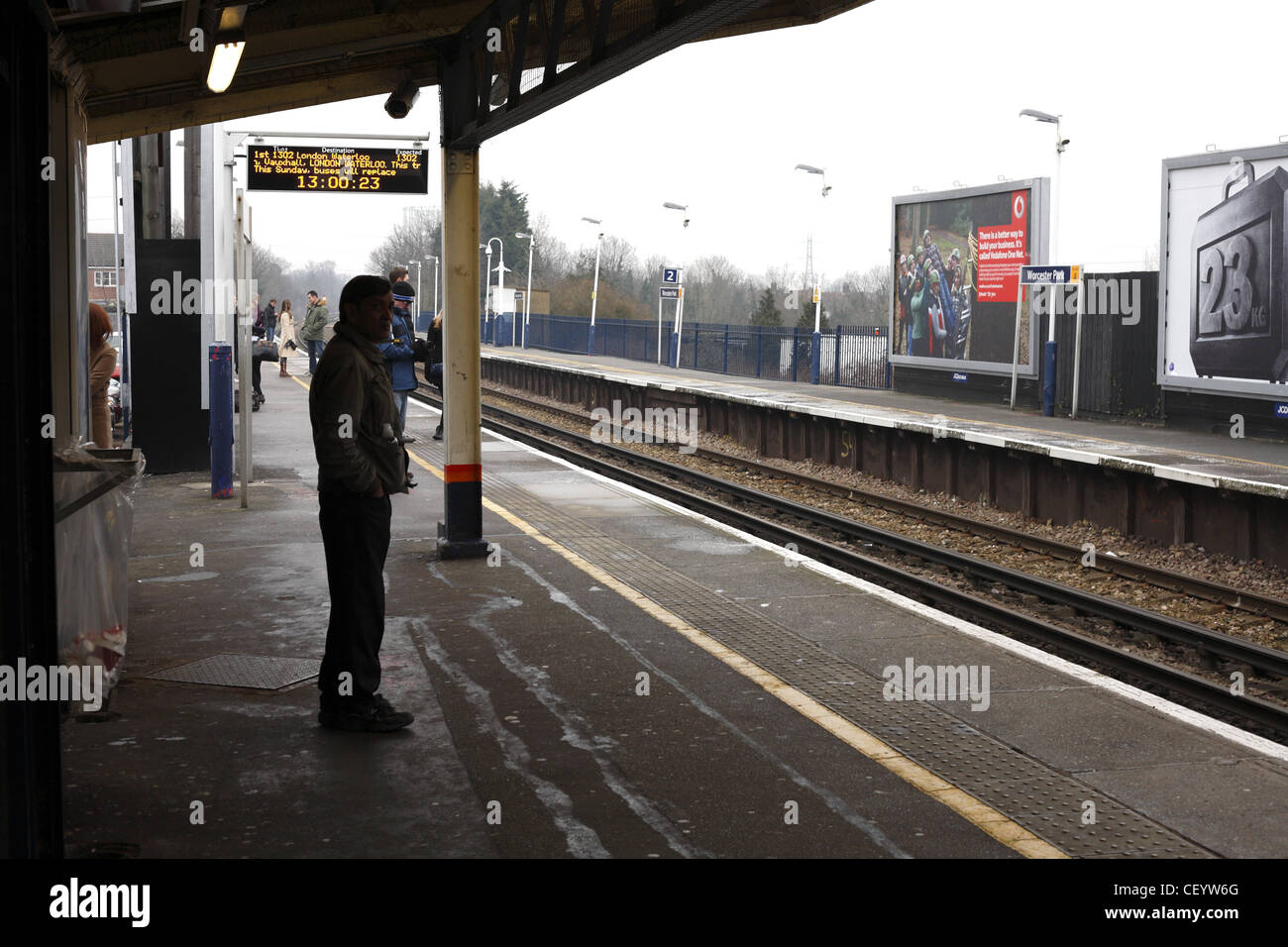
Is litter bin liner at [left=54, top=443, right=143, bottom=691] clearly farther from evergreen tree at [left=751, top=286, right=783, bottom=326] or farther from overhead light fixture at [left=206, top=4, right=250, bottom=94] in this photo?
evergreen tree at [left=751, top=286, right=783, bottom=326]

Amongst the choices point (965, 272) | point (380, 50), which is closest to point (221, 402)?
point (380, 50)

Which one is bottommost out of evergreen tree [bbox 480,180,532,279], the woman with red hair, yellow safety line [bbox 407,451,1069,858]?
yellow safety line [bbox 407,451,1069,858]

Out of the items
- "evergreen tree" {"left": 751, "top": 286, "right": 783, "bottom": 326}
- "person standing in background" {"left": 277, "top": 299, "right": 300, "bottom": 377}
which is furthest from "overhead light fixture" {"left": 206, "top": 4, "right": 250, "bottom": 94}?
"evergreen tree" {"left": 751, "top": 286, "right": 783, "bottom": 326}

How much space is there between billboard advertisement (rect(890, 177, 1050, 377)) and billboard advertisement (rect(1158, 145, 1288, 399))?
3927 millimetres

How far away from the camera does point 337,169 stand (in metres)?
13.3

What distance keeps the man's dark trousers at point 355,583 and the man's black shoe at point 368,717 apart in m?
0.05

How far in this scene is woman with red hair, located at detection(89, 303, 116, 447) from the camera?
10.4 m

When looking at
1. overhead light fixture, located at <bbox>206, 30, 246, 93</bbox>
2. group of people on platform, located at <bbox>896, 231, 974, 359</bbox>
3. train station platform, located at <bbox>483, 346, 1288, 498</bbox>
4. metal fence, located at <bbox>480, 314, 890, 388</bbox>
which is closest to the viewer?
overhead light fixture, located at <bbox>206, 30, 246, 93</bbox>

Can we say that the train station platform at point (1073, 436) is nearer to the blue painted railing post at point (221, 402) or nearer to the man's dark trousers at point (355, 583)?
the blue painted railing post at point (221, 402)

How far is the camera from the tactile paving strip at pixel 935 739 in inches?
183

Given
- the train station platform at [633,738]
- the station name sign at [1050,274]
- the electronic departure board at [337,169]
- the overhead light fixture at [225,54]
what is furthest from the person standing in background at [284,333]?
→ the overhead light fixture at [225,54]

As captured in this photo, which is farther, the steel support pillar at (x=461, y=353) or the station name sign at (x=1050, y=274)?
the station name sign at (x=1050, y=274)
